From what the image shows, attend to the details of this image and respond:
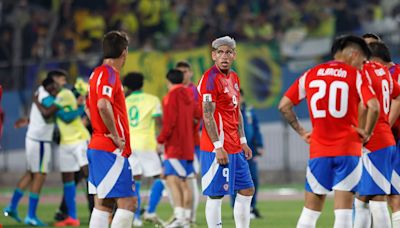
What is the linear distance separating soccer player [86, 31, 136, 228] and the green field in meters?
5.88

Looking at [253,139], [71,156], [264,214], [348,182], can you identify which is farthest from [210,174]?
[264,214]

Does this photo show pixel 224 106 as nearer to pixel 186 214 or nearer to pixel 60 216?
pixel 186 214

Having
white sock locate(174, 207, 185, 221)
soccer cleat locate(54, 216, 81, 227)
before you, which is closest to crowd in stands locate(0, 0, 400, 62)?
soccer cleat locate(54, 216, 81, 227)

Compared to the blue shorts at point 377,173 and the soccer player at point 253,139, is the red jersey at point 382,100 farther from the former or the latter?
the soccer player at point 253,139

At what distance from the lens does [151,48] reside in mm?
30328

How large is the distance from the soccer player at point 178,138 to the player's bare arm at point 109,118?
220 inches

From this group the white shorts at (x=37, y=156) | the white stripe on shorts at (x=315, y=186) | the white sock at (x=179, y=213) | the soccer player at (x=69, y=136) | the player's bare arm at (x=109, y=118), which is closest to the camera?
the white stripe on shorts at (x=315, y=186)

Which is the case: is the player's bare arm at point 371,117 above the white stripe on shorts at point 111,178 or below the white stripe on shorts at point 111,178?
above

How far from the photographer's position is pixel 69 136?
19.1 meters

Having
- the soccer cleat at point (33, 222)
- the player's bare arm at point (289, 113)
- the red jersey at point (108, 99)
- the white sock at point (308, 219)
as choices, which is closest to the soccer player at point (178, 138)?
the soccer cleat at point (33, 222)

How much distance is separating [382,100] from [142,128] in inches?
249

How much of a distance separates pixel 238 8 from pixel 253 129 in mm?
13648

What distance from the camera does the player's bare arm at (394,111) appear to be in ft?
42.6

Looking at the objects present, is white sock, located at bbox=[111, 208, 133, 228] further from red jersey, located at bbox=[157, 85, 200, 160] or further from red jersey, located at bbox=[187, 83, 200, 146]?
red jersey, located at bbox=[187, 83, 200, 146]
